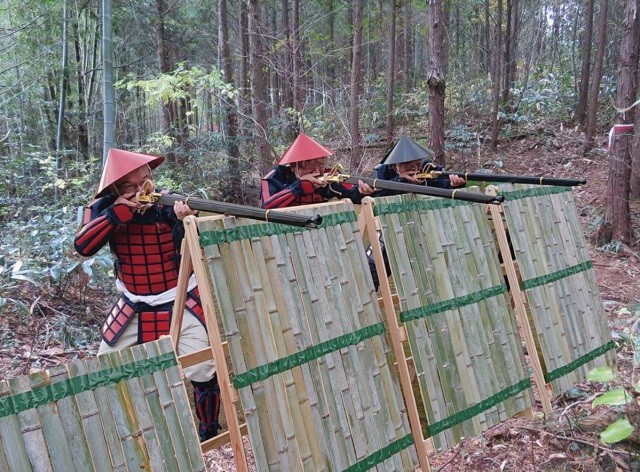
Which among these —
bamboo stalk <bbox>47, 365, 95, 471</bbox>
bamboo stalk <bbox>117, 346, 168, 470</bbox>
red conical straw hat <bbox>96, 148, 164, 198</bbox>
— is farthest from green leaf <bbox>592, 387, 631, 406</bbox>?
red conical straw hat <bbox>96, 148, 164, 198</bbox>

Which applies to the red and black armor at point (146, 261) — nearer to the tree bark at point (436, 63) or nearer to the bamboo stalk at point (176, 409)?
the bamboo stalk at point (176, 409)

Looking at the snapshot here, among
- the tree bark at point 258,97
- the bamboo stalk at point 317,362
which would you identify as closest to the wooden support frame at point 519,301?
the bamboo stalk at point 317,362

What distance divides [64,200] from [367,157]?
7.85m

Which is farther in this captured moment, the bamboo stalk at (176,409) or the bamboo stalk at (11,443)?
the bamboo stalk at (176,409)

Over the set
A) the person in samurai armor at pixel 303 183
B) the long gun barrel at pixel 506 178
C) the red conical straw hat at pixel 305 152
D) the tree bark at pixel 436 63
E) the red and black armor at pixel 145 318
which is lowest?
the red and black armor at pixel 145 318

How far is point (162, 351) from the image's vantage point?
6.95ft

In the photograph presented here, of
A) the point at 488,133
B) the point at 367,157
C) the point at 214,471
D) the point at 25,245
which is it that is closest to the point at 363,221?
the point at 214,471

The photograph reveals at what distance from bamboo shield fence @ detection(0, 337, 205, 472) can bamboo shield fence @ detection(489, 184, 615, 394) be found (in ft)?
8.66

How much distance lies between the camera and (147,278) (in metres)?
3.36

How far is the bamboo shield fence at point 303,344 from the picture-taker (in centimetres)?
235

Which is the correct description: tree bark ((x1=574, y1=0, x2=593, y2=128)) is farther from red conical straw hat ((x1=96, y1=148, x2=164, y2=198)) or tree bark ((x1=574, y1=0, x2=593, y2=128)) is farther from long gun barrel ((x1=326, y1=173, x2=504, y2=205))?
red conical straw hat ((x1=96, y1=148, x2=164, y2=198))

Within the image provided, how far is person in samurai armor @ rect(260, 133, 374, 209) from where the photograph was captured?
4.01 metres

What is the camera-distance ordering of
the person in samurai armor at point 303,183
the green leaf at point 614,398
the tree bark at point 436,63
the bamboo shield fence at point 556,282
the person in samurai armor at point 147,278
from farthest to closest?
the tree bark at point 436,63 < the person in samurai armor at point 303,183 < the bamboo shield fence at point 556,282 < the person in samurai armor at point 147,278 < the green leaf at point 614,398

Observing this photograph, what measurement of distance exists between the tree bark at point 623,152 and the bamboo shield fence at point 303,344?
6.54m
